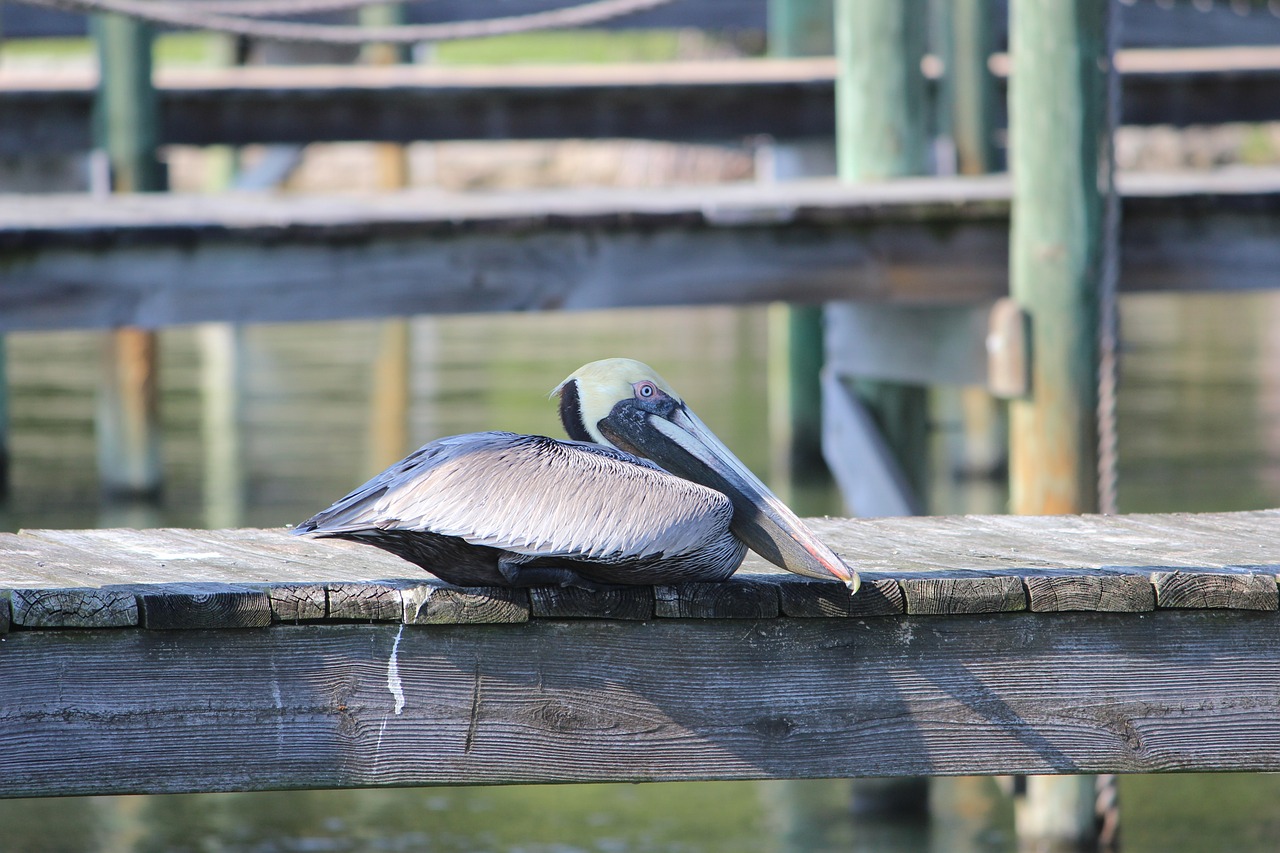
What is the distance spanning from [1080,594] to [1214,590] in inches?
7.3

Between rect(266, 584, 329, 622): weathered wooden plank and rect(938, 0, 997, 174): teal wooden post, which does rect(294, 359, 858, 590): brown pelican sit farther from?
rect(938, 0, 997, 174): teal wooden post

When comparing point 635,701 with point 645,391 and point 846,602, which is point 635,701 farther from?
point 645,391

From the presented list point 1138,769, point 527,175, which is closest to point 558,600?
point 1138,769

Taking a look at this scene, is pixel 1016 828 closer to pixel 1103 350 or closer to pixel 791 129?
pixel 1103 350

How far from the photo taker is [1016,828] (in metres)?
4.25

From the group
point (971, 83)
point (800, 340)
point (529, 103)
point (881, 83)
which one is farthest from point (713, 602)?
point (800, 340)

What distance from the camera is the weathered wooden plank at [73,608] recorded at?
211cm

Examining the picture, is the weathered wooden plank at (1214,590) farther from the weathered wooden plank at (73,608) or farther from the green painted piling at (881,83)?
the green painted piling at (881,83)

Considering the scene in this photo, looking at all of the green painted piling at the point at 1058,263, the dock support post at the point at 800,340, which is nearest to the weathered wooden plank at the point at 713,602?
the green painted piling at the point at 1058,263

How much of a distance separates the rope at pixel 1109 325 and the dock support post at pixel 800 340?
3822 millimetres

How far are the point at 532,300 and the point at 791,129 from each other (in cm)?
341

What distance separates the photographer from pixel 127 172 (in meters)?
7.11

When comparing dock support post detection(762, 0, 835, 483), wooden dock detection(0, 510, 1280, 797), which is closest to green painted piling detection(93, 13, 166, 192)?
dock support post detection(762, 0, 835, 483)

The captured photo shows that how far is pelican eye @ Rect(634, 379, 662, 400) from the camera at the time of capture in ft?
7.98
